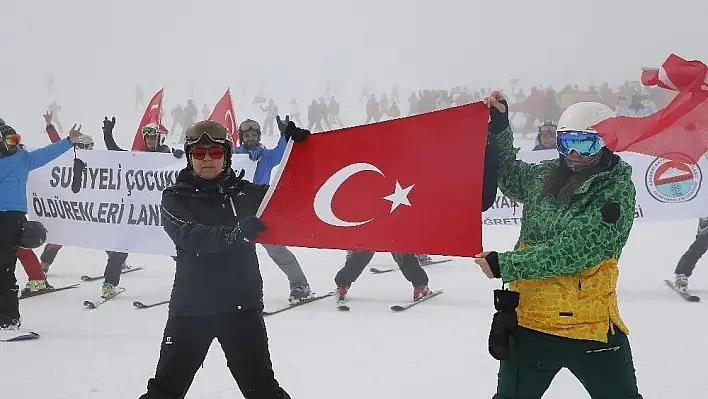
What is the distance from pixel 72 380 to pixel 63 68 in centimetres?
4430

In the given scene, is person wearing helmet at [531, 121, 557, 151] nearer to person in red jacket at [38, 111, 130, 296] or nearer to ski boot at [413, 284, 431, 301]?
ski boot at [413, 284, 431, 301]

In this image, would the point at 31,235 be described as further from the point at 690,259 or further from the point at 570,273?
the point at 690,259

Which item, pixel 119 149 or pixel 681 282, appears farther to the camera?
pixel 119 149

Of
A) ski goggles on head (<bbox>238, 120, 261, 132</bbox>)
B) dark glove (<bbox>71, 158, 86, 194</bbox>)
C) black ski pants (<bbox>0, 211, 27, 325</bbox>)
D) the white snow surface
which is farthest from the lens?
ski goggles on head (<bbox>238, 120, 261, 132</bbox>)

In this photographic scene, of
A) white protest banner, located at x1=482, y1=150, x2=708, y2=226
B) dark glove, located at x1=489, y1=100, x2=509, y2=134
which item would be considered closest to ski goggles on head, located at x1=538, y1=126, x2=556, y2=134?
white protest banner, located at x1=482, y1=150, x2=708, y2=226

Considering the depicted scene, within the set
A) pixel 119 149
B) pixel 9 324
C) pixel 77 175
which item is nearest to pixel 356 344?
pixel 9 324

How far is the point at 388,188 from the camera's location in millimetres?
2930

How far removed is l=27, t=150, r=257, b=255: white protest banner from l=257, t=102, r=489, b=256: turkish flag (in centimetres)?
381

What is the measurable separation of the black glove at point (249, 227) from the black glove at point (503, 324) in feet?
3.30

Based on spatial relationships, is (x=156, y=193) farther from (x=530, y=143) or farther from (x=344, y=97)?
(x=344, y=97)

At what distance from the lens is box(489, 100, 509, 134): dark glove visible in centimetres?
284

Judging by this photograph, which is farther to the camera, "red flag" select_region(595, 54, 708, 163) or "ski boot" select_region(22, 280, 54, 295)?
"ski boot" select_region(22, 280, 54, 295)

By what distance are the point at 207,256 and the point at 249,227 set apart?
10.9 inches

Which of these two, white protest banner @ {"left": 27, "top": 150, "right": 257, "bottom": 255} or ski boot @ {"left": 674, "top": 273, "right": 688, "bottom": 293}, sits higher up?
white protest banner @ {"left": 27, "top": 150, "right": 257, "bottom": 255}
